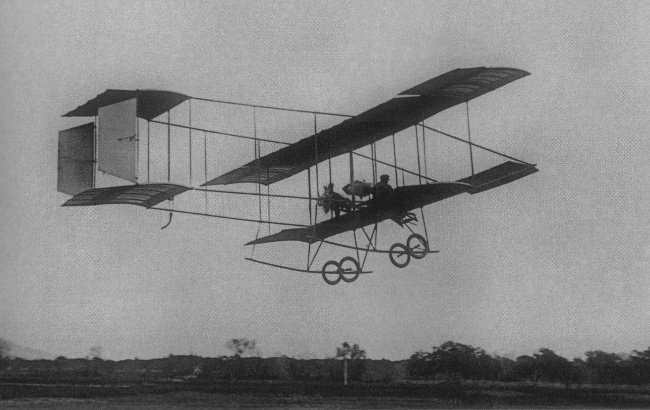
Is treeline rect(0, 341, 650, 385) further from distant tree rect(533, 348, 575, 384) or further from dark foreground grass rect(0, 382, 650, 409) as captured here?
dark foreground grass rect(0, 382, 650, 409)

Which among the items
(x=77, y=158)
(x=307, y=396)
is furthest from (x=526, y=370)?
(x=77, y=158)

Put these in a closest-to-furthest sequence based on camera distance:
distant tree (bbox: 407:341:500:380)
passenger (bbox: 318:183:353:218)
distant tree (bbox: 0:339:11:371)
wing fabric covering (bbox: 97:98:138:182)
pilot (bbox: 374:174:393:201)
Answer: wing fabric covering (bbox: 97:98:138:182), pilot (bbox: 374:174:393:201), passenger (bbox: 318:183:353:218), distant tree (bbox: 0:339:11:371), distant tree (bbox: 407:341:500:380)

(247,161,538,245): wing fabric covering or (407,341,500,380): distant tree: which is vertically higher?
(247,161,538,245): wing fabric covering

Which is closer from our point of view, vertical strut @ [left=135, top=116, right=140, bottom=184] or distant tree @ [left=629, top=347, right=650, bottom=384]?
vertical strut @ [left=135, top=116, right=140, bottom=184]

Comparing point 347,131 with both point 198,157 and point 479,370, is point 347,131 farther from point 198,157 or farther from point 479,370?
point 479,370

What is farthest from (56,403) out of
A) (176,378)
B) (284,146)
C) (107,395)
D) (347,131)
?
(347,131)

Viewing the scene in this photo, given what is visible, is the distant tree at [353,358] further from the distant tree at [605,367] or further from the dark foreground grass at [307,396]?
the distant tree at [605,367]

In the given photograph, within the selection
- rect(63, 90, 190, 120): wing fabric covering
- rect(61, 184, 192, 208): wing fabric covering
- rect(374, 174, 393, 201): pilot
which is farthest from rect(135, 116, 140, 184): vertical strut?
rect(374, 174, 393, 201): pilot

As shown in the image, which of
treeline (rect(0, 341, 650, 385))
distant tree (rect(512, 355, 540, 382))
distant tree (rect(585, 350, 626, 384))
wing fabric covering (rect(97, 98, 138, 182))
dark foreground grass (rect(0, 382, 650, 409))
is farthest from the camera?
distant tree (rect(512, 355, 540, 382))

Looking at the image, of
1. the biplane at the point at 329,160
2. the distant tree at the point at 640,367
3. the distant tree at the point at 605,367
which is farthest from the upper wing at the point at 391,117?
the distant tree at the point at 605,367
